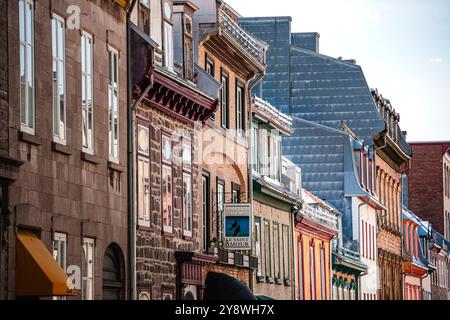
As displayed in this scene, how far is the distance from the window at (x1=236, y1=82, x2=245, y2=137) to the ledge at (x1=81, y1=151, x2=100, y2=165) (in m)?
16.8

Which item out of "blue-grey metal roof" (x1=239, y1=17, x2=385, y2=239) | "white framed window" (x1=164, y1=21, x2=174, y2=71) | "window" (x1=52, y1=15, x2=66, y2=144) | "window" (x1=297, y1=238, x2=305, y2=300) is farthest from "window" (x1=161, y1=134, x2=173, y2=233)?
"blue-grey metal roof" (x1=239, y1=17, x2=385, y2=239)

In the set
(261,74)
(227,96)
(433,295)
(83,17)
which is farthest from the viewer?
(433,295)

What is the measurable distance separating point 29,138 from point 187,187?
45.4 ft

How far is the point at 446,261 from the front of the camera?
113 m

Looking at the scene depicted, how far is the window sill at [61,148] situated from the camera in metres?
26.0

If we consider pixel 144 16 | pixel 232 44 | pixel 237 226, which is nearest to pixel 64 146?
pixel 144 16

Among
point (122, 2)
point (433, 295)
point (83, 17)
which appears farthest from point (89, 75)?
point (433, 295)

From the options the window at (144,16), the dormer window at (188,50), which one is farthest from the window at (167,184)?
the dormer window at (188,50)

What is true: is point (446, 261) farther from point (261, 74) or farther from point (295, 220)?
point (261, 74)

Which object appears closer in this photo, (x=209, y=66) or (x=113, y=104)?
(x=113, y=104)

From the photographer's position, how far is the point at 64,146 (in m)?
26.6

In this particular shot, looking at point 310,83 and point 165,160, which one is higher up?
Answer: point 310,83

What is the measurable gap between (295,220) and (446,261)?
198 feet

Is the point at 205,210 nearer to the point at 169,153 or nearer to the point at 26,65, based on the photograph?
the point at 169,153
